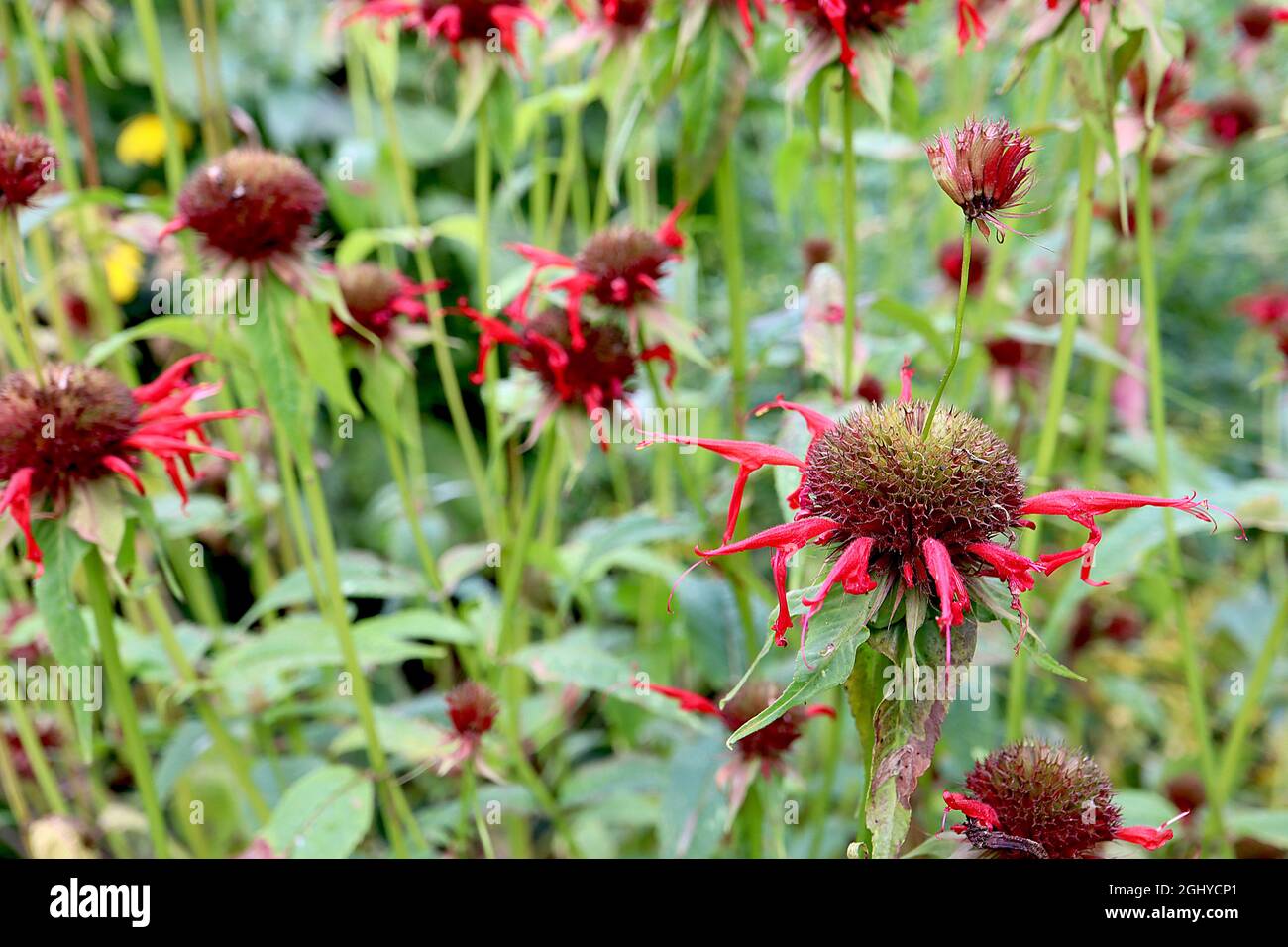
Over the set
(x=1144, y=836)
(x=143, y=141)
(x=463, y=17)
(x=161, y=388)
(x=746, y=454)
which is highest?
(x=143, y=141)

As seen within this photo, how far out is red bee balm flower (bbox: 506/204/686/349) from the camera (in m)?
0.92

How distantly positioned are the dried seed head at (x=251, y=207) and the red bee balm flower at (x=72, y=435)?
132 millimetres

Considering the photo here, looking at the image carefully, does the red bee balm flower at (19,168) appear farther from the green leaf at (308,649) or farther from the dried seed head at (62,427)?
the green leaf at (308,649)

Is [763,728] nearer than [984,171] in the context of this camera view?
No

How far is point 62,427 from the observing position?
78 cm

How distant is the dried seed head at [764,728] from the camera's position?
0.86m

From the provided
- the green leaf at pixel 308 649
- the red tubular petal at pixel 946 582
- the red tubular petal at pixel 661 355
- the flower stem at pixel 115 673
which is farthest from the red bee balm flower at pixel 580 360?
the red tubular petal at pixel 946 582

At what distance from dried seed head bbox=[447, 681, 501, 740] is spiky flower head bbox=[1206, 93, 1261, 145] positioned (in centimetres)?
114

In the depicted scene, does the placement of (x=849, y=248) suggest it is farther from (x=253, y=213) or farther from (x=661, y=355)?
(x=253, y=213)

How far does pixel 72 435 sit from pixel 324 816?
1.15 feet

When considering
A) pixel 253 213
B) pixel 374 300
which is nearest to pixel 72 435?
pixel 253 213
